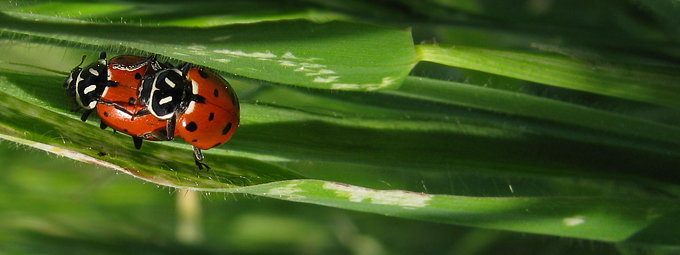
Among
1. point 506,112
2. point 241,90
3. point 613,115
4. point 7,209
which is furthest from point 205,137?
point 7,209

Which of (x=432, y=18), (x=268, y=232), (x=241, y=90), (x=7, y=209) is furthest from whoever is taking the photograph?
(x=268, y=232)

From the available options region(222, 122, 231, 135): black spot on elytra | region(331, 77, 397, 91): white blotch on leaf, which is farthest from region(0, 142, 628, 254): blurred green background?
region(331, 77, 397, 91): white blotch on leaf

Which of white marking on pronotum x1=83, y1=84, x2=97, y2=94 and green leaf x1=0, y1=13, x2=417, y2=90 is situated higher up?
green leaf x1=0, y1=13, x2=417, y2=90

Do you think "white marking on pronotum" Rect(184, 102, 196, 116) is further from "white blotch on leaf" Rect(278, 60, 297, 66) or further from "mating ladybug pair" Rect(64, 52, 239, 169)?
"white blotch on leaf" Rect(278, 60, 297, 66)

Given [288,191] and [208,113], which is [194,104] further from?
[288,191]

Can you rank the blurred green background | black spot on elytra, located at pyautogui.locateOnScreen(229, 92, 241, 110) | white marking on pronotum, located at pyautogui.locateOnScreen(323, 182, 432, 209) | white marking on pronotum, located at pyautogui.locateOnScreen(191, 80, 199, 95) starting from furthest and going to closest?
the blurred green background < white marking on pronotum, located at pyautogui.locateOnScreen(191, 80, 199, 95) < black spot on elytra, located at pyautogui.locateOnScreen(229, 92, 241, 110) < white marking on pronotum, located at pyautogui.locateOnScreen(323, 182, 432, 209)

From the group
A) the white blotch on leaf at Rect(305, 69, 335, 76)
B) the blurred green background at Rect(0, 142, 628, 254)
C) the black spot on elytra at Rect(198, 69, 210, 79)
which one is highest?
the white blotch on leaf at Rect(305, 69, 335, 76)

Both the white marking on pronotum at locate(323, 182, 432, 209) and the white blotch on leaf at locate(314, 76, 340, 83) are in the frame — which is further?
the white blotch on leaf at locate(314, 76, 340, 83)

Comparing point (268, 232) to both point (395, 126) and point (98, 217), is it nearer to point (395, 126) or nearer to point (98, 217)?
point (98, 217)

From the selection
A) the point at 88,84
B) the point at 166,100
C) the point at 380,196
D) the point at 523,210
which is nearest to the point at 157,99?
the point at 166,100
